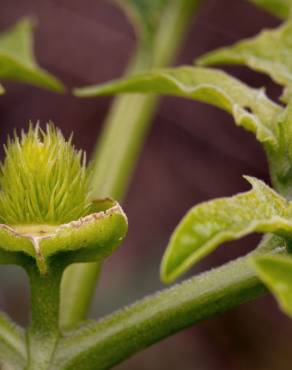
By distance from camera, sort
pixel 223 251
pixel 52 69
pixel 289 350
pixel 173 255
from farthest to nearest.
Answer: pixel 52 69, pixel 223 251, pixel 289 350, pixel 173 255

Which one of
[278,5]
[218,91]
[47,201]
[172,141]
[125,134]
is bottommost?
[47,201]

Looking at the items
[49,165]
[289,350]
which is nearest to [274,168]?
[49,165]

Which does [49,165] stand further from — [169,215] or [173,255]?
[169,215]

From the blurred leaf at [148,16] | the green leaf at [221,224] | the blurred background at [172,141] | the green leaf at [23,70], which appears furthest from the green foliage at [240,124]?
the blurred background at [172,141]

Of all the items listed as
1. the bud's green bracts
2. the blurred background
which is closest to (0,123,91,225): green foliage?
the bud's green bracts

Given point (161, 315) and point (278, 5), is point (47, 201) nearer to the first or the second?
point (161, 315)

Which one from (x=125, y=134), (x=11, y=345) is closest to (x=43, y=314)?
(x=11, y=345)
